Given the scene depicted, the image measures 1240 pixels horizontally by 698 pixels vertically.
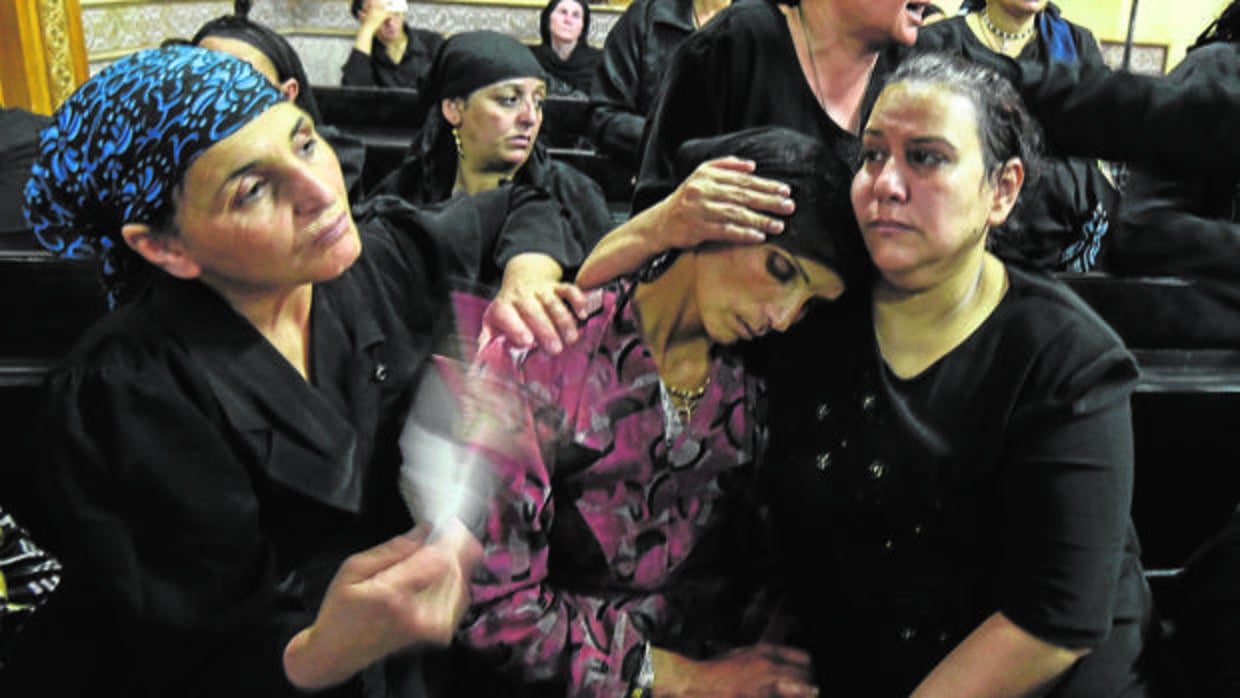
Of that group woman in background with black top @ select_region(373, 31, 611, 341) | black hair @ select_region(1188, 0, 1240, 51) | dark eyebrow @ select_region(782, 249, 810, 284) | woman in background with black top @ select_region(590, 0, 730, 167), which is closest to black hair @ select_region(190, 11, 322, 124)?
woman in background with black top @ select_region(373, 31, 611, 341)

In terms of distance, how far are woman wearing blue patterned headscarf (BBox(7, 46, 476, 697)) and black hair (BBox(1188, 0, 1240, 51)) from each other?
154cm

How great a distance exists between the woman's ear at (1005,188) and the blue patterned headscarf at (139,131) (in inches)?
30.2

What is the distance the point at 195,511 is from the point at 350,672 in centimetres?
22

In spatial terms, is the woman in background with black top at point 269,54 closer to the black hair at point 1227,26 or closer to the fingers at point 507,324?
the fingers at point 507,324

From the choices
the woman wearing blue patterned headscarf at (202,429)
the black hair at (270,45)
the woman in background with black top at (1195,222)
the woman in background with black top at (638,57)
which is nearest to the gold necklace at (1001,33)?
the woman in background with black top at (1195,222)

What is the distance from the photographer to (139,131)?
3.23 ft

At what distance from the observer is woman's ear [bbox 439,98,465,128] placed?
7.61 ft

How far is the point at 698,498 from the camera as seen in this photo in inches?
47.8

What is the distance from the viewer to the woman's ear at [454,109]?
91.4 inches

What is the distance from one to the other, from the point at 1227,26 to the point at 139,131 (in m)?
1.74

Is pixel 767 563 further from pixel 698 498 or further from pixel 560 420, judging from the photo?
pixel 560 420

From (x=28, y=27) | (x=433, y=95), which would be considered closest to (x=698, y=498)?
(x=433, y=95)

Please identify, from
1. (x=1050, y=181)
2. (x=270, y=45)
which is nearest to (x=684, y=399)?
(x=1050, y=181)

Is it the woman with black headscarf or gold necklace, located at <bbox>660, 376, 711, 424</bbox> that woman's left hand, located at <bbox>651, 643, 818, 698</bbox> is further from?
the woman with black headscarf
